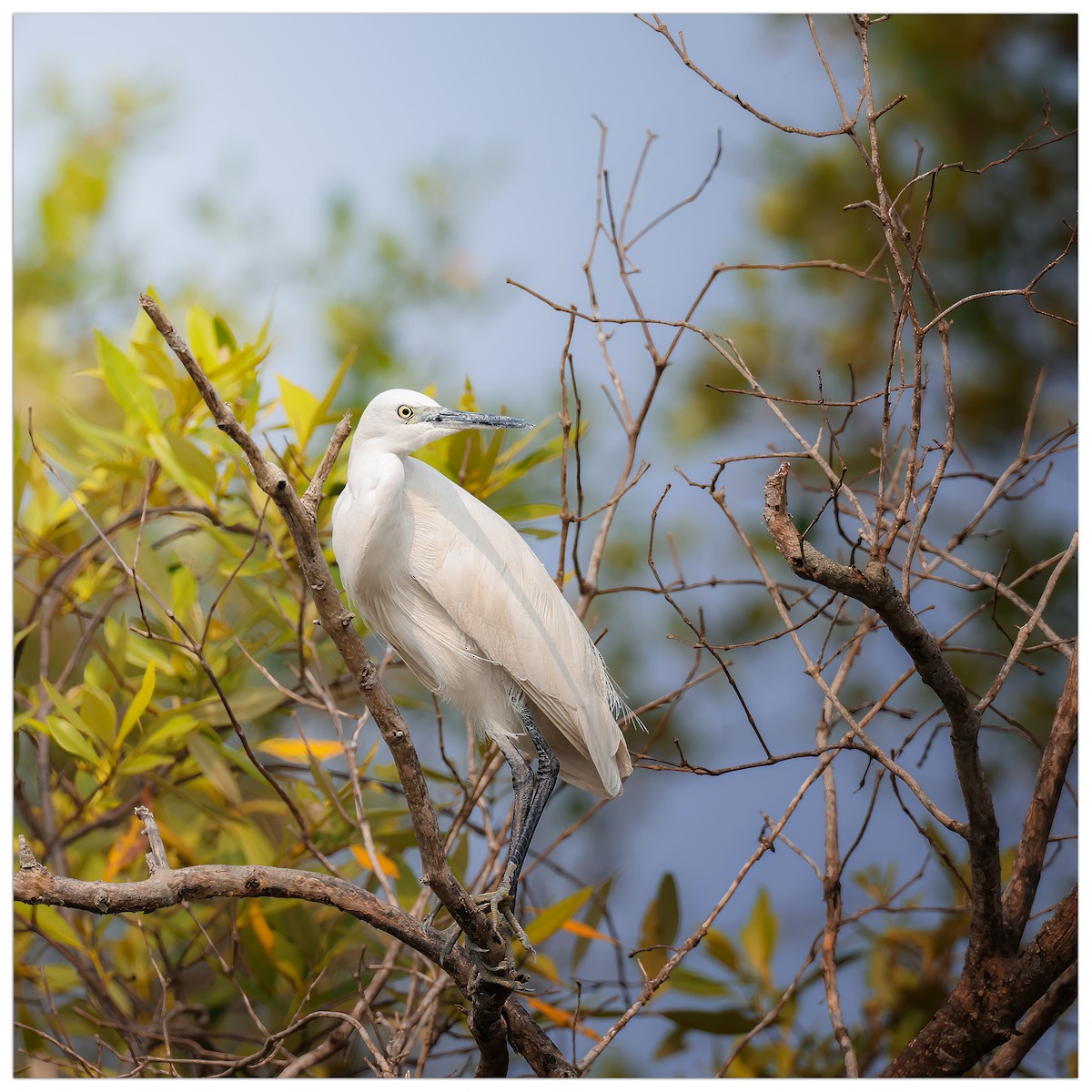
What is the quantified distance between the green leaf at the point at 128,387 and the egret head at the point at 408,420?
0.46 m

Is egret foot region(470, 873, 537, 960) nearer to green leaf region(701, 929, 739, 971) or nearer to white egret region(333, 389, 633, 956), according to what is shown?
white egret region(333, 389, 633, 956)

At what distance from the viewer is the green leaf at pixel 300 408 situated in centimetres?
141

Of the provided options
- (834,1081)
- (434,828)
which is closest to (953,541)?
(834,1081)

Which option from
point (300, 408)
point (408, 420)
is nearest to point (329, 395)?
point (300, 408)

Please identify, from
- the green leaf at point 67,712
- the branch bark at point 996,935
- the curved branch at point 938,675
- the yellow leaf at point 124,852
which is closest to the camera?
the curved branch at point 938,675

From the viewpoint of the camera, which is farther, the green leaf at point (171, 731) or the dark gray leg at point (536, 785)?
the green leaf at point (171, 731)

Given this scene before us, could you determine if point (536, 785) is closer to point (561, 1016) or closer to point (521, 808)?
point (521, 808)

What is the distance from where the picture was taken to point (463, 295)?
2244mm

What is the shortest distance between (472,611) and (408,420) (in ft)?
0.66

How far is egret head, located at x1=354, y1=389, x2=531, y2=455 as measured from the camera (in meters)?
1.01

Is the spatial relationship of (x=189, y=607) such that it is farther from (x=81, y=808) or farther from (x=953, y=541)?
(x=953, y=541)

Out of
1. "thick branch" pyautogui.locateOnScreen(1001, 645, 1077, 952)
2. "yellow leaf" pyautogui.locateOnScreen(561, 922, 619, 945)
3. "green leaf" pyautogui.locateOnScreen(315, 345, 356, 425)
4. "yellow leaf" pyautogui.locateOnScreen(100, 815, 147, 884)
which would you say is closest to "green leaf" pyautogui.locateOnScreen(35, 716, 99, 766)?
"yellow leaf" pyautogui.locateOnScreen(100, 815, 147, 884)

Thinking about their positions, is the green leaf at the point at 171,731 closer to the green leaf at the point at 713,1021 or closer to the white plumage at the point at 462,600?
the white plumage at the point at 462,600

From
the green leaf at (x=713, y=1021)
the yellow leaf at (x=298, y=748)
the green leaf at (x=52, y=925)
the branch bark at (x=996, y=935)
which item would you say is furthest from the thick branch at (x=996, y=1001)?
the green leaf at (x=52, y=925)
